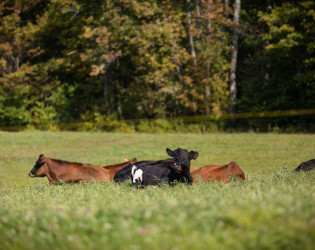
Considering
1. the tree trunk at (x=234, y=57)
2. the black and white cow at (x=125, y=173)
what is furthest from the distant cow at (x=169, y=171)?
the tree trunk at (x=234, y=57)

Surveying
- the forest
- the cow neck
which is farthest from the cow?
the forest

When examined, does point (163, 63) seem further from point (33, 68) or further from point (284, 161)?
point (284, 161)

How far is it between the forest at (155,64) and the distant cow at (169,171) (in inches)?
803

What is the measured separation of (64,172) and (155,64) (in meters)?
23.8

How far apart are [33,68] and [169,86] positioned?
10.9 m

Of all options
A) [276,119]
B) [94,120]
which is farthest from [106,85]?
[276,119]

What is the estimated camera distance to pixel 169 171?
11.0 metres

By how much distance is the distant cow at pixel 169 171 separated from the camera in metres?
10.5

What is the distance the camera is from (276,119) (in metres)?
32.0

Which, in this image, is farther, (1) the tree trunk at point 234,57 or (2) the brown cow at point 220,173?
(1) the tree trunk at point 234,57

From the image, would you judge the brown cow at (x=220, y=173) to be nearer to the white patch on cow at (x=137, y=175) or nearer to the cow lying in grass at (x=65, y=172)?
the white patch on cow at (x=137, y=175)

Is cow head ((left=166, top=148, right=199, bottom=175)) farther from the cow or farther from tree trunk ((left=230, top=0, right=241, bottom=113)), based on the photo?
tree trunk ((left=230, top=0, right=241, bottom=113))

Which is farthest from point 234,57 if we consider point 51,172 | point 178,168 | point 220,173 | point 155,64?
point 178,168

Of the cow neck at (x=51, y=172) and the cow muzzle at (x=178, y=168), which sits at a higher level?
the cow muzzle at (x=178, y=168)
